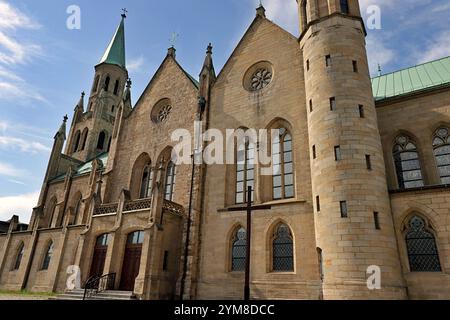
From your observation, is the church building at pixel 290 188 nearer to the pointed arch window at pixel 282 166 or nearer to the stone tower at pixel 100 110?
the pointed arch window at pixel 282 166

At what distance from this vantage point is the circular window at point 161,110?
2470cm

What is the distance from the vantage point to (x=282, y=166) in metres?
18.1

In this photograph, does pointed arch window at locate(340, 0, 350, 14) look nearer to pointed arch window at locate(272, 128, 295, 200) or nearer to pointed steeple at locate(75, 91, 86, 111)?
pointed arch window at locate(272, 128, 295, 200)

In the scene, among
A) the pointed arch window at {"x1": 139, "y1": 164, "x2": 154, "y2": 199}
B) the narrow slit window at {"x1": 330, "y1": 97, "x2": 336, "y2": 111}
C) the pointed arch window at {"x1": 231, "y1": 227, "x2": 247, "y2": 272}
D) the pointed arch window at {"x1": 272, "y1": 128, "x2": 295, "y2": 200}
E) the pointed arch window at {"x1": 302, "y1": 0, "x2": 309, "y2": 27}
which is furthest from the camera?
the pointed arch window at {"x1": 139, "y1": 164, "x2": 154, "y2": 199}

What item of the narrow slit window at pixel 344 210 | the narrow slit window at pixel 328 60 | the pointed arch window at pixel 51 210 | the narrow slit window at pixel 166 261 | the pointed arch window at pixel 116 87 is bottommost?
the narrow slit window at pixel 166 261

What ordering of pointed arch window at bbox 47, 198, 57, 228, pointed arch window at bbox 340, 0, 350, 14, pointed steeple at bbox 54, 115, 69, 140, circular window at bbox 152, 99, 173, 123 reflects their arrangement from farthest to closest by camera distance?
pointed steeple at bbox 54, 115, 69, 140, pointed arch window at bbox 47, 198, 57, 228, circular window at bbox 152, 99, 173, 123, pointed arch window at bbox 340, 0, 350, 14

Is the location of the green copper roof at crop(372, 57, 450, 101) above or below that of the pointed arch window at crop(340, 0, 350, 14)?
below

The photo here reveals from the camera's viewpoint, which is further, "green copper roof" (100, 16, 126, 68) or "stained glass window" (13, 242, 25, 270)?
"green copper roof" (100, 16, 126, 68)

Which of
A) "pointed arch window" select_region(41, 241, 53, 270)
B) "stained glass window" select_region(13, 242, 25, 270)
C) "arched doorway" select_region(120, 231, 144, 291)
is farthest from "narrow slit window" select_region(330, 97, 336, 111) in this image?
"stained glass window" select_region(13, 242, 25, 270)

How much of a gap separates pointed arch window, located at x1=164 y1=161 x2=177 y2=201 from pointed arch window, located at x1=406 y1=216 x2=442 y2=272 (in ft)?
45.8

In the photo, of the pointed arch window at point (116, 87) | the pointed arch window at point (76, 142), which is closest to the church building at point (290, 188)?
the pointed arch window at point (76, 142)

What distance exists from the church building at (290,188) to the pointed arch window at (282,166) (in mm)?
89

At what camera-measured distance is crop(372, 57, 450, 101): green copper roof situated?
17844 millimetres
